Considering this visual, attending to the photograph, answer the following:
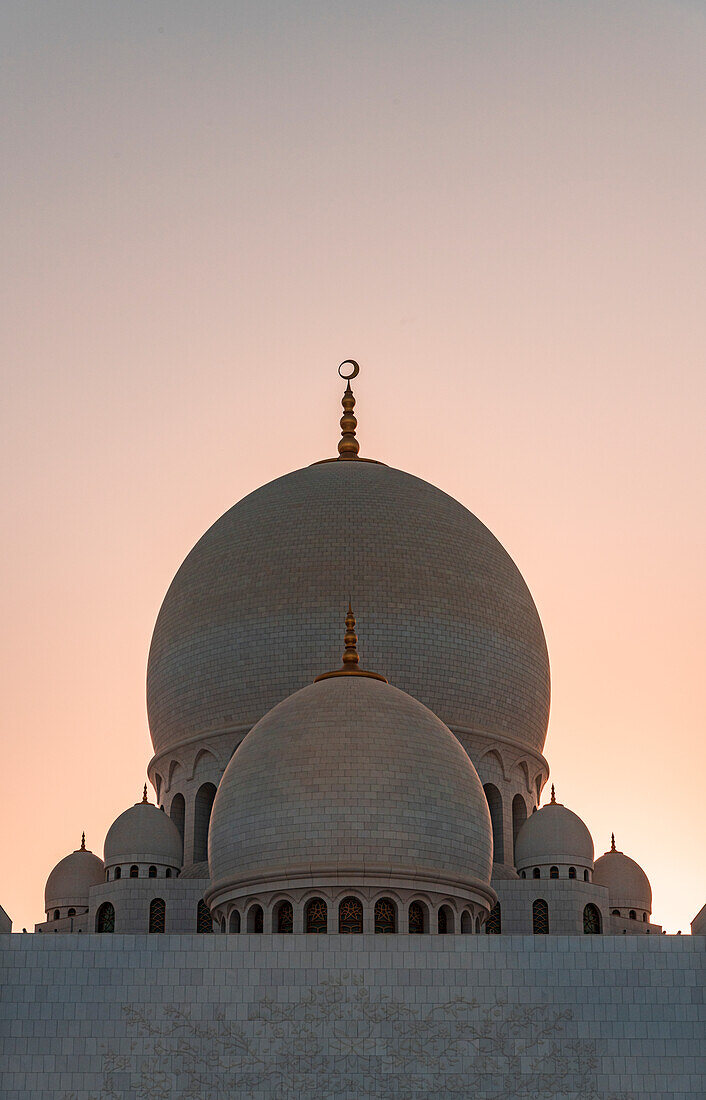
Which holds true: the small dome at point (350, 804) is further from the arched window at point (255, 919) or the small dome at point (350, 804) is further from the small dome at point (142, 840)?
the small dome at point (142, 840)

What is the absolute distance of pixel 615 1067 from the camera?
29828mm

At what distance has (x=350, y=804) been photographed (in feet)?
106

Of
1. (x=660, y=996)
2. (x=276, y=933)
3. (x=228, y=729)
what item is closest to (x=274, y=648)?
(x=228, y=729)

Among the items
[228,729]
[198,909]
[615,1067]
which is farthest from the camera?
[228,729]

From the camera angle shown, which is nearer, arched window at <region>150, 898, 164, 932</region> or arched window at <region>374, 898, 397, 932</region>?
arched window at <region>374, 898, 397, 932</region>

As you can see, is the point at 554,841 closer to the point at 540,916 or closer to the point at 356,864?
the point at 540,916

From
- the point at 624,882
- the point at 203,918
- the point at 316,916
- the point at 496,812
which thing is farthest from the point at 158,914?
the point at 624,882

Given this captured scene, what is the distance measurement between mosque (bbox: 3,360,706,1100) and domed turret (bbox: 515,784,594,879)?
0.06 m

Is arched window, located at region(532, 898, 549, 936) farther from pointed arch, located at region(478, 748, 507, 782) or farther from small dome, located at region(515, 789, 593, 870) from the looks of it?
pointed arch, located at region(478, 748, 507, 782)

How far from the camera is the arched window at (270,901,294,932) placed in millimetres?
32062

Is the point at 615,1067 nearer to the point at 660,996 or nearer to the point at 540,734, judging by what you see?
the point at 660,996

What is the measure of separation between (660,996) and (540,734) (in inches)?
443

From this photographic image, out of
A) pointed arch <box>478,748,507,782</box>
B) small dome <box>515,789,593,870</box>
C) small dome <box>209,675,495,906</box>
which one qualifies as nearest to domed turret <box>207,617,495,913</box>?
small dome <box>209,675,495,906</box>

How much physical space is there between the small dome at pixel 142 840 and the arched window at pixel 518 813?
23.5ft
